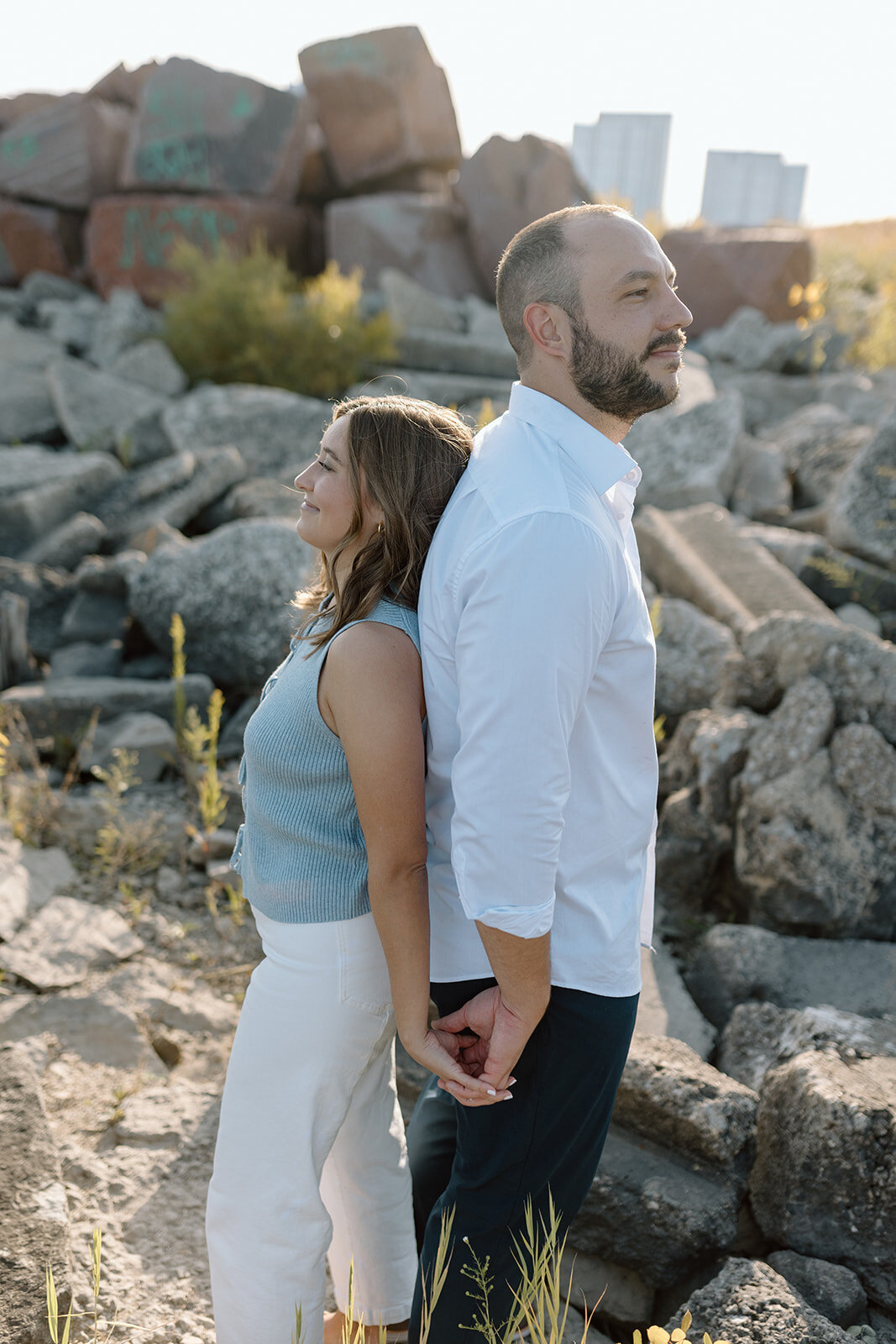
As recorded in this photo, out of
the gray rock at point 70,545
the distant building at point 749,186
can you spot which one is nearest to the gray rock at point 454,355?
the gray rock at point 70,545

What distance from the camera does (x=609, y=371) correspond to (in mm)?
1584

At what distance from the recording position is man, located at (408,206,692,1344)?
1.35 meters

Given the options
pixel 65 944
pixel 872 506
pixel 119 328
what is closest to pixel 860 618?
pixel 872 506

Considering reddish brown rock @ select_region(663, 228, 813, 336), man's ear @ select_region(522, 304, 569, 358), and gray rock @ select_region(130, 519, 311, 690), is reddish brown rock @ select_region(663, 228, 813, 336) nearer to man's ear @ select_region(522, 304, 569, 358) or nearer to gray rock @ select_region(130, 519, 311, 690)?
gray rock @ select_region(130, 519, 311, 690)

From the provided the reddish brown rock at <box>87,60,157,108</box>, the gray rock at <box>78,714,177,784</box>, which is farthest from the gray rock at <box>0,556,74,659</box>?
the reddish brown rock at <box>87,60,157,108</box>

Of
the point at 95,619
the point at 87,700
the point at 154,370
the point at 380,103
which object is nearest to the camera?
the point at 87,700

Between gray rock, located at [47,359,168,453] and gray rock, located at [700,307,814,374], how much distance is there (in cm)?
530

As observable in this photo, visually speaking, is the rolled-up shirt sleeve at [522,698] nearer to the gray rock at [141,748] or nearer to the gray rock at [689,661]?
the gray rock at [689,661]

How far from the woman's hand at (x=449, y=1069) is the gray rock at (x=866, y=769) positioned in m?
1.98

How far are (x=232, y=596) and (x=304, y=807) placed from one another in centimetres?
314

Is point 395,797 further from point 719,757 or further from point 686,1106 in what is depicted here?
point 719,757

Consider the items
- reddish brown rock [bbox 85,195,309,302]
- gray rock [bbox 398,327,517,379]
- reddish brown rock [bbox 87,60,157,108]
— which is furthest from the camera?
reddish brown rock [bbox 87,60,157,108]

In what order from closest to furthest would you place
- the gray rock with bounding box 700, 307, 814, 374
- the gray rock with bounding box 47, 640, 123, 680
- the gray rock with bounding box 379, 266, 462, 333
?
the gray rock with bounding box 47, 640, 123, 680 → the gray rock with bounding box 700, 307, 814, 374 → the gray rock with bounding box 379, 266, 462, 333

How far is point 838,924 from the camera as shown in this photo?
3041mm
